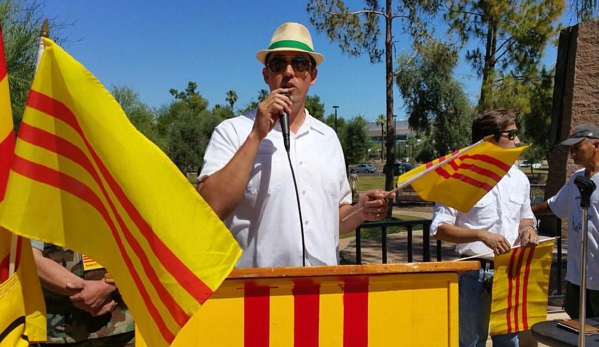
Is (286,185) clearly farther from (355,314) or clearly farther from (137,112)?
(137,112)

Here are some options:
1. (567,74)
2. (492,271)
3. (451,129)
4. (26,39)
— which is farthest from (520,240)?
(451,129)

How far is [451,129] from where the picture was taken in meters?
26.4

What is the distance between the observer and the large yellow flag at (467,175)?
297 cm

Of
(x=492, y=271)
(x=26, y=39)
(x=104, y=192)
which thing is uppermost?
(x=26, y=39)

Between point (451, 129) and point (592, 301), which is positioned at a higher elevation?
point (451, 129)

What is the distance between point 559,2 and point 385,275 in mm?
13149

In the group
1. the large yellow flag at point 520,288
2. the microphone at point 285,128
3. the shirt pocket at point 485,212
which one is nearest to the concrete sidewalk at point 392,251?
the large yellow flag at point 520,288

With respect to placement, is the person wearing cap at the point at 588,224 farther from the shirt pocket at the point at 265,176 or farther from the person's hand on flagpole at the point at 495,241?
the shirt pocket at the point at 265,176

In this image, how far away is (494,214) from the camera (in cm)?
333

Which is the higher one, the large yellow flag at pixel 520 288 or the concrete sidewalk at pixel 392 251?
the large yellow flag at pixel 520 288

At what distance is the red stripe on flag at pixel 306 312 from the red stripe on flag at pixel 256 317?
10 centimetres

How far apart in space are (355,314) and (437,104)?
83.4 ft

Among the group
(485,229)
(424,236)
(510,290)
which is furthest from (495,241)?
(424,236)

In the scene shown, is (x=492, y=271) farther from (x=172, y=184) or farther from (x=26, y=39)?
(x=26, y=39)
